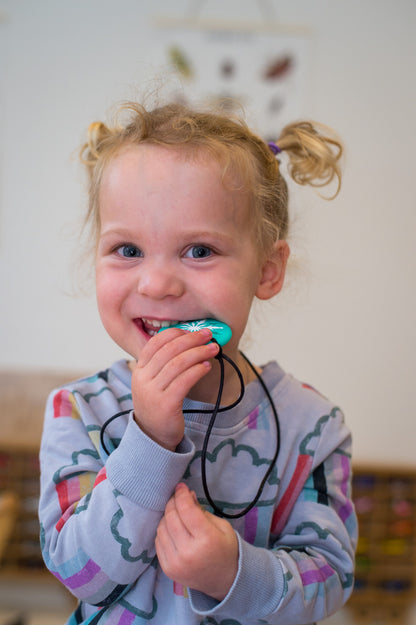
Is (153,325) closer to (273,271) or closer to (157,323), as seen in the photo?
(157,323)

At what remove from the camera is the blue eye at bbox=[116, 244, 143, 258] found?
763 millimetres

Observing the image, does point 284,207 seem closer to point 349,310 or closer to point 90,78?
point 349,310

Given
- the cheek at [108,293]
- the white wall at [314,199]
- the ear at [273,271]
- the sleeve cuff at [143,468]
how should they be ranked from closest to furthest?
the sleeve cuff at [143,468]
the cheek at [108,293]
the ear at [273,271]
the white wall at [314,199]

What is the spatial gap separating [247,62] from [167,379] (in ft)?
5.60

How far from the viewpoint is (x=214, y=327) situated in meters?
0.73

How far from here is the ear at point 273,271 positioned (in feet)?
2.88

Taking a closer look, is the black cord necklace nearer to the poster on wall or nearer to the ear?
the ear

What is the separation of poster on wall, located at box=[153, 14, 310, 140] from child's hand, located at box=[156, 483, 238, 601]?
1649mm

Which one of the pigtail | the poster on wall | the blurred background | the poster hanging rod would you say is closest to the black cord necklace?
the pigtail

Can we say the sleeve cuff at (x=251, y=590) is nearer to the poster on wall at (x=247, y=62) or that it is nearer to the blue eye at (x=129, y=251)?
the blue eye at (x=129, y=251)

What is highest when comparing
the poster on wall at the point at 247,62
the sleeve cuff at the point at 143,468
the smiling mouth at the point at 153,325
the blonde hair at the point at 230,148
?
the poster on wall at the point at 247,62

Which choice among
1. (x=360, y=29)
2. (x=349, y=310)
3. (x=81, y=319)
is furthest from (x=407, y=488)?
(x=360, y=29)

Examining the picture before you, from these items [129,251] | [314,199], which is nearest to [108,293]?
[129,251]

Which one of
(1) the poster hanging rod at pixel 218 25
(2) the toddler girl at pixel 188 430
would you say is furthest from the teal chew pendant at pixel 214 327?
(1) the poster hanging rod at pixel 218 25
